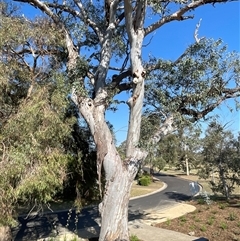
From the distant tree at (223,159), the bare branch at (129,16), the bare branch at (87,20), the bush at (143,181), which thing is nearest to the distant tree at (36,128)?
the bare branch at (87,20)

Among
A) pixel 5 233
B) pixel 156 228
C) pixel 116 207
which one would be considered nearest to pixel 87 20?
pixel 116 207

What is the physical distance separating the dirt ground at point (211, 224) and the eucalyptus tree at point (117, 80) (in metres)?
4.43

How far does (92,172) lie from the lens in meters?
9.66

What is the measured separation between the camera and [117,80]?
10.1 meters

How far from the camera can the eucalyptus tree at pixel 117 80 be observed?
7750 mm

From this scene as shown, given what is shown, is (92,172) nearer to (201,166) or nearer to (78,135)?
(78,135)

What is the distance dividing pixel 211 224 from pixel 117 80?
710 cm

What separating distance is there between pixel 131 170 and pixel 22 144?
289 centimetres

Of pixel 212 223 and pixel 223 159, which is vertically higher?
pixel 223 159

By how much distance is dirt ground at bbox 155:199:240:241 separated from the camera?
10583 mm

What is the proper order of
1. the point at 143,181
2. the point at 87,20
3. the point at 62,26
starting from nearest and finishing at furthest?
1. the point at 62,26
2. the point at 87,20
3. the point at 143,181

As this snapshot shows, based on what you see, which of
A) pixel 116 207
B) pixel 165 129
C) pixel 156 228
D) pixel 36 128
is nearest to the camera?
pixel 36 128

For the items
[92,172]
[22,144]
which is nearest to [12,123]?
[22,144]

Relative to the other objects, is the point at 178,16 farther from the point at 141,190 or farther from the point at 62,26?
the point at 141,190
